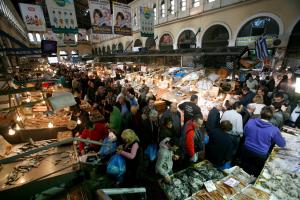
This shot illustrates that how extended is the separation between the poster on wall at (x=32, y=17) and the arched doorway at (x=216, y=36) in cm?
1420

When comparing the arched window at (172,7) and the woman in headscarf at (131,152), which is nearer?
the woman in headscarf at (131,152)

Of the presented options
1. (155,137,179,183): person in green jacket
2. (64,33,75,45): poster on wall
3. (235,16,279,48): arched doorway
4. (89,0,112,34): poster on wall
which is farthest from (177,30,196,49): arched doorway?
(155,137,179,183): person in green jacket

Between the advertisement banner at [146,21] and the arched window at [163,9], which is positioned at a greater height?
the arched window at [163,9]

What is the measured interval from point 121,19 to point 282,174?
1188 cm

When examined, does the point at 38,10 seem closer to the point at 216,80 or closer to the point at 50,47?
the point at 50,47

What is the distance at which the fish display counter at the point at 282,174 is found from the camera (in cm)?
285

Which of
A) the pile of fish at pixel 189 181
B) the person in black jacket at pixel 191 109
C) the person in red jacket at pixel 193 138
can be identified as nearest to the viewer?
the pile of fish at pixel 189 181

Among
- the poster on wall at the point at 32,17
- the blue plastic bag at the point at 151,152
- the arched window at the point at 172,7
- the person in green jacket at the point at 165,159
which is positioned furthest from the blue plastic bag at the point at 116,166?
the arched window at the point at 172,7

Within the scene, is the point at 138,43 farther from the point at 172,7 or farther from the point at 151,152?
the point at 151,152

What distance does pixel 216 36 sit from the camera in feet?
51.4

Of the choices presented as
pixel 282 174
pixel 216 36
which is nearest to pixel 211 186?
pixel 282 174

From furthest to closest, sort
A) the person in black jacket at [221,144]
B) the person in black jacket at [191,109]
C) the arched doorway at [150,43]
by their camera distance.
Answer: the arched doorway at [150,43] → the person in black jacket at [191,109] → the person in black jacket at [221,144]

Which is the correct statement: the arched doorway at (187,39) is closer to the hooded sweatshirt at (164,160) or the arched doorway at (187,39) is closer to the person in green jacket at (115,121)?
the person in green jacket at (115,121)

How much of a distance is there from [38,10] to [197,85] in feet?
42.1
